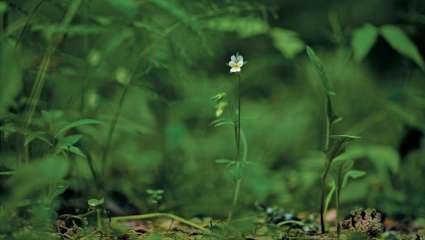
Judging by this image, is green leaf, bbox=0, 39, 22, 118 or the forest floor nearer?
green leaf, bbox=0, 39, 22, 118

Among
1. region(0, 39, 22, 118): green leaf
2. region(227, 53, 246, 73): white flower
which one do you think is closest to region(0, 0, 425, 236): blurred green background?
region(0, 39, 22, 118): green leaf

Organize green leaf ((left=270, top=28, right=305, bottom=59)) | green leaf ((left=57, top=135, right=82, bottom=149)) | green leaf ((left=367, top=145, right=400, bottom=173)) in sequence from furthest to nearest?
green leaf ((left=270, top=28, right=305, bottom=59)) → green leaf ((left=367, top=145, right=400, bottom=173)) → green leaf ((left=57, top=135, right=82, bottom=149))

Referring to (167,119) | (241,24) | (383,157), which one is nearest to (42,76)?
(241,24)

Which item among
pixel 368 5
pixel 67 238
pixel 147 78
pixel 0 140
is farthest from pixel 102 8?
pixel 67 238

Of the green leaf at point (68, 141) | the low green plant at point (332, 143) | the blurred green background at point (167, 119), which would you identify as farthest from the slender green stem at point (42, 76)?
the low green plant at point (332, 143)

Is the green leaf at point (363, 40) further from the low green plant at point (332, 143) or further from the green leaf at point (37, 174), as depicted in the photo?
the green leaf at point (37, 174)

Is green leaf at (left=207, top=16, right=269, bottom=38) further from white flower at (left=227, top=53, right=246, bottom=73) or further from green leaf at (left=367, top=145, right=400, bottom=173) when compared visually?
white flower at (left=227, top=53, right=246, bottom=73)

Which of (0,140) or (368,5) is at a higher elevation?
(368,5)

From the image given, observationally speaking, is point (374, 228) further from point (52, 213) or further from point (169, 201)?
point (169, 201)

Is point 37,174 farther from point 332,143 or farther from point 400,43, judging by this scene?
point 400,43
